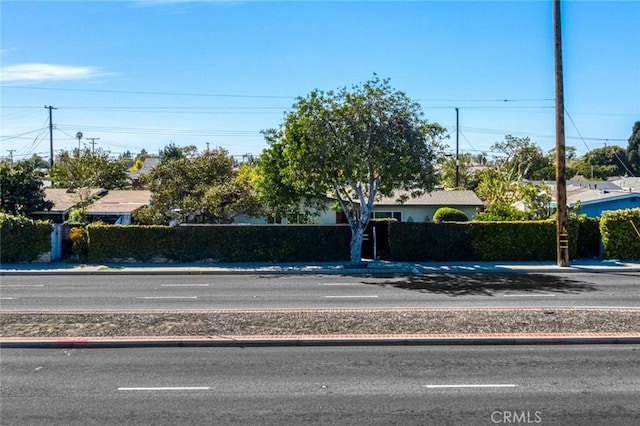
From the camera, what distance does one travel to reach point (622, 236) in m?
26.5

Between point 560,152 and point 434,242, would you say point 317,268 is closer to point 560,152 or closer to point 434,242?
point 434,242

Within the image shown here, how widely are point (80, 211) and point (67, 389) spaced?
2402 centimetres

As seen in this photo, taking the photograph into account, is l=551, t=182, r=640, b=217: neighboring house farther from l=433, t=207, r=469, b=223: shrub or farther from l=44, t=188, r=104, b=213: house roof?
l=44, t=188, r=104, b=213: house roof

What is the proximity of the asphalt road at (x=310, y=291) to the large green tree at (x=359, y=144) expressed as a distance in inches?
174

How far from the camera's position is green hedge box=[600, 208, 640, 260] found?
2652 cm

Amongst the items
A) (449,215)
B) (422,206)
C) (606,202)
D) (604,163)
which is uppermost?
(604,163)

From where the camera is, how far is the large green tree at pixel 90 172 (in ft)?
166

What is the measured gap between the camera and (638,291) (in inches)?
704

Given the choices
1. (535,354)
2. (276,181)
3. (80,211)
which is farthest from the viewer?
(80,211)

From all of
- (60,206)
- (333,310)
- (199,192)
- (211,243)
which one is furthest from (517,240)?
(60,206)

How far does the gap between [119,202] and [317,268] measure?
17.3 meters

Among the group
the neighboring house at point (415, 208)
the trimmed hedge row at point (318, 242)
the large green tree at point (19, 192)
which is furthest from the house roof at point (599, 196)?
the large green tree at point (19, 192)

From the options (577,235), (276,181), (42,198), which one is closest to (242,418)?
(276,181)

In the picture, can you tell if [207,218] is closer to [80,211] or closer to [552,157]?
[80,211]
